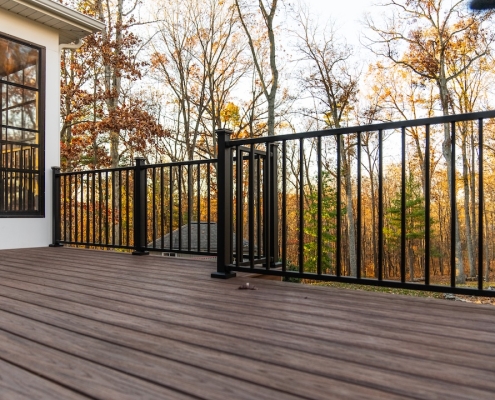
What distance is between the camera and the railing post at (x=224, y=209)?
104 inches

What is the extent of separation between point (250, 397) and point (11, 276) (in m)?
2.32

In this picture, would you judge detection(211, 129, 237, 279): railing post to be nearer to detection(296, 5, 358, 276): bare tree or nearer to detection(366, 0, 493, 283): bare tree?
detection(366, 0, 493, 283): bare tree

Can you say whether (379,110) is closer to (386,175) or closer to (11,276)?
(386,175)

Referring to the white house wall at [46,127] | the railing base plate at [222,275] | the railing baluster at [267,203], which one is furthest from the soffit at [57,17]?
the railing base plate at [222,275]

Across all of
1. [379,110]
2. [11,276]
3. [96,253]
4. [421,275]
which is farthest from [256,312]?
[421,275]

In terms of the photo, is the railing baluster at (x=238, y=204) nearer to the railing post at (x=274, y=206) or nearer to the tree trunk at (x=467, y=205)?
the railing post at (x=274, y=206)

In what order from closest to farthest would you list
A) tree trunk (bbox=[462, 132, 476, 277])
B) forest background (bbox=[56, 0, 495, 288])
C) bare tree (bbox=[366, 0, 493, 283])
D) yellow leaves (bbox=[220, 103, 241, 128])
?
bare tree (bbox=[366, 0, 493, 283]) < forest background (bbox=[56, 0, 495, 288]) < tree trunk (bbox=[462, 132, 476, 277]) < yellow leaves (bbox=[220, 103, 241, 128])

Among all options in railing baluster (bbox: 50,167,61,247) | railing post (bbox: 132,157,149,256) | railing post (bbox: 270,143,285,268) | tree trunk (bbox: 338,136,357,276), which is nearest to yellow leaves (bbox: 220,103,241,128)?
tree trunk (bbox: 338,136,357,276)

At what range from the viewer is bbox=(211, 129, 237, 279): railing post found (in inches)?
104

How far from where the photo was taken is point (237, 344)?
1323 mm

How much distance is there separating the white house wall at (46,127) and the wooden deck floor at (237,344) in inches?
105

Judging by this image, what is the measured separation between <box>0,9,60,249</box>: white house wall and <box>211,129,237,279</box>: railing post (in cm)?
304

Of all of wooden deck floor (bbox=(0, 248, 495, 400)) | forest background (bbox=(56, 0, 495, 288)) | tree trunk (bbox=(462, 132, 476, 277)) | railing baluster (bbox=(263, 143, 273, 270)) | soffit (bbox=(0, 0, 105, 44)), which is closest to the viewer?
wooden deck floor (bbox=(0, 248, 495, 400))

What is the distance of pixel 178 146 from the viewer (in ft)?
48.8
